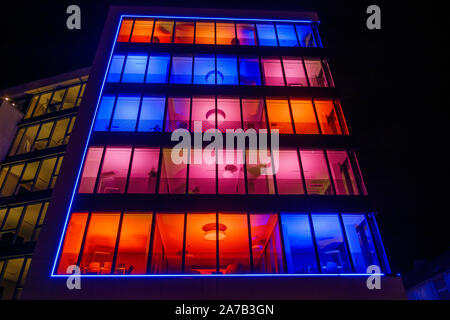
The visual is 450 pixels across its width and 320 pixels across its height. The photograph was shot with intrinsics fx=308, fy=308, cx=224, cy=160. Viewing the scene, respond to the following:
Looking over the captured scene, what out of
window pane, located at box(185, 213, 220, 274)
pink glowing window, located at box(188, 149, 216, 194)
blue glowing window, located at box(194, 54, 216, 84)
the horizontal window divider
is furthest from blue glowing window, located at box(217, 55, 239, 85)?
window pane, located at box(185, 213, 220, 274)

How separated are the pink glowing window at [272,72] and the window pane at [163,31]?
22.3 feet

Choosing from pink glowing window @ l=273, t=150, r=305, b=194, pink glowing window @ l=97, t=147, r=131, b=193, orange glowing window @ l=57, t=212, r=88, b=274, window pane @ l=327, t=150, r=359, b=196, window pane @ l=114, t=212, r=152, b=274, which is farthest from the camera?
window pane @ l=327, t=150, r=359, b=196

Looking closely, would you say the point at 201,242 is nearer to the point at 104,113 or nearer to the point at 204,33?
the point at 104,113

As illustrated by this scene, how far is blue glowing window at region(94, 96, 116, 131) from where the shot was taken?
16.6 metres

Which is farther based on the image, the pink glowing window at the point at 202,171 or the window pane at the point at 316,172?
the window pane at the point at 316,172

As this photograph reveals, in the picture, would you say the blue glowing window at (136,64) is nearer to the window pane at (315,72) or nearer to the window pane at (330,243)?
the window pane at (315,72)

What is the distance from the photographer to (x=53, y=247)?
40.9 feet

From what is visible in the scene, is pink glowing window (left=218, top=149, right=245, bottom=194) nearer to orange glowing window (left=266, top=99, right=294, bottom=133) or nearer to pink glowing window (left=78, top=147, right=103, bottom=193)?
orange glowing window (left=266, top=99, right=294, bottom=133)

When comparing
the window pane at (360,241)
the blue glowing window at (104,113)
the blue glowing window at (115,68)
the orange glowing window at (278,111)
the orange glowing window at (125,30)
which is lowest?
the window pane at (360,241)

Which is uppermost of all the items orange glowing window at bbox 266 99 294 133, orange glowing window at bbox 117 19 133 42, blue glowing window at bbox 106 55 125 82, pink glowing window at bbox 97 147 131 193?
orange glowing window at bbox 117 19 133 42

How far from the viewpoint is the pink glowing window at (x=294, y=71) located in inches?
765

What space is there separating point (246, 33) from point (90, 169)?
46.6 feet

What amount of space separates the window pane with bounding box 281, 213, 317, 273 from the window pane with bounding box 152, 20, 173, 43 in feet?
48.0

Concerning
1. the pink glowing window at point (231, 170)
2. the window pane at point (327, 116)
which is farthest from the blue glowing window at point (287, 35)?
the pink glowing window at point (231, 170)
